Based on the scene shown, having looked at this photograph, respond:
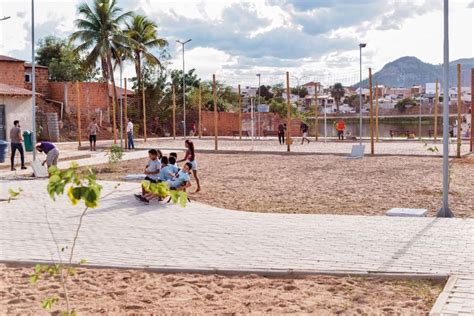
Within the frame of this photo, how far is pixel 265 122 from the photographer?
50812mm

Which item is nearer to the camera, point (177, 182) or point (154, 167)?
point (177, 182)

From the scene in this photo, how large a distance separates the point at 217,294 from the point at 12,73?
37847 millimetres

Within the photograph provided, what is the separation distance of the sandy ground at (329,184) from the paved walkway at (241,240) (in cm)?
149

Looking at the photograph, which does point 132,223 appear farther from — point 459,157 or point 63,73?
point 63,73

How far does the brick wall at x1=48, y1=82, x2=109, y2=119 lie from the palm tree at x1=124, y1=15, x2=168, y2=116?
319 cm

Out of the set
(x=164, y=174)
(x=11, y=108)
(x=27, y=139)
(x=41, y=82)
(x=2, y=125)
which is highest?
(x=41, y=82)

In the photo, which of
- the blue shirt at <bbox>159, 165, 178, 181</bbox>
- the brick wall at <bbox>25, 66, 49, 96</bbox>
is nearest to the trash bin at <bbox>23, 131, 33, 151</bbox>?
the blue shirt at <bbox>159, 165, 178, 181</bbox>

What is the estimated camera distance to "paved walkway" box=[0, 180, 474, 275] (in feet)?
23.5

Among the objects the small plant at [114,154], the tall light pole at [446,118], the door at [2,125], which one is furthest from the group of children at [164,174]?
the door at [2,125]

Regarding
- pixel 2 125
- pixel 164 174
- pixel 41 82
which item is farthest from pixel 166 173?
pixel 41 82

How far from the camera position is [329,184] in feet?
50.5

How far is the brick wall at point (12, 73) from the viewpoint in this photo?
40312 mm

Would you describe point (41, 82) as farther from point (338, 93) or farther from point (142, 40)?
point (338, 93)

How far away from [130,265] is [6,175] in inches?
453
